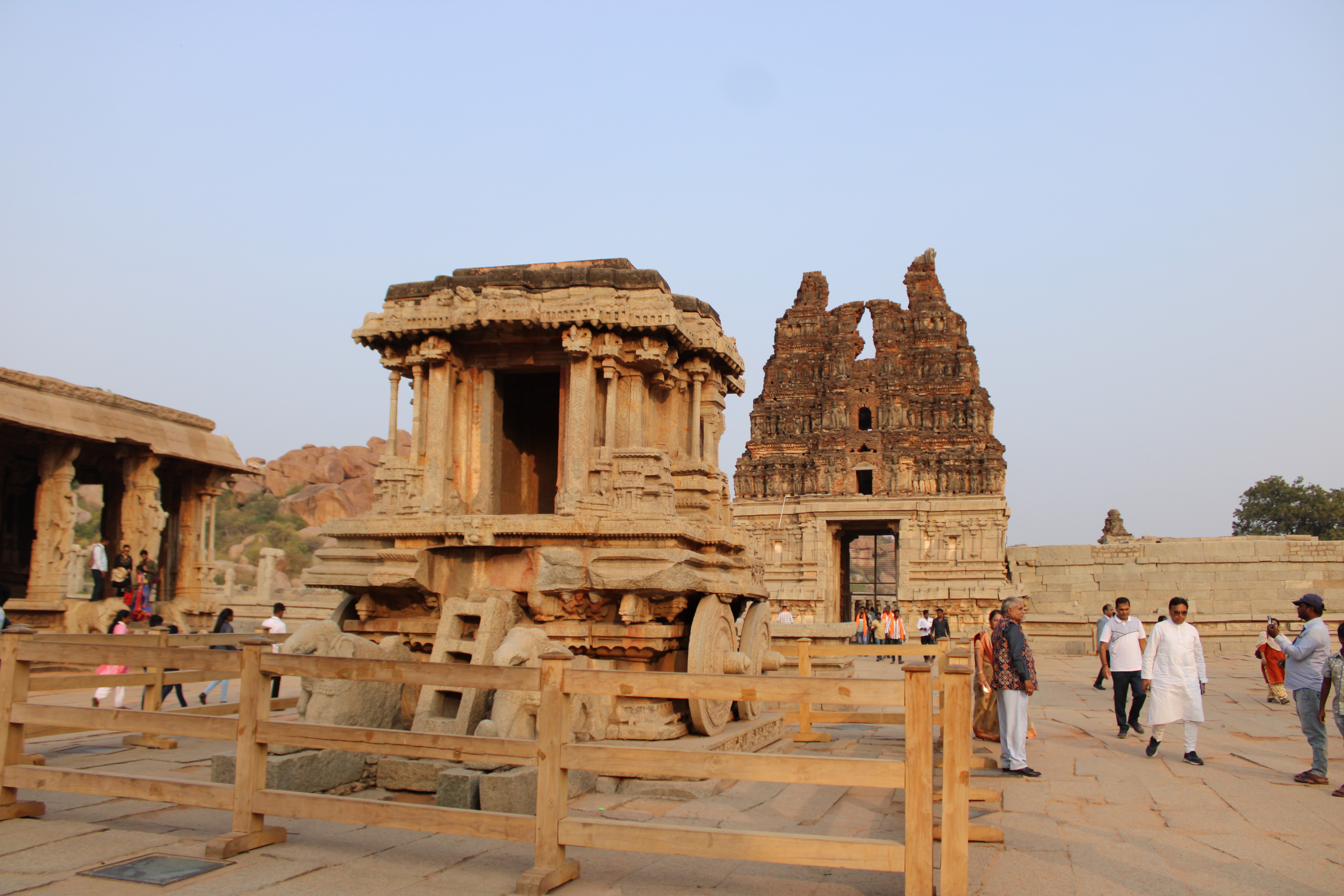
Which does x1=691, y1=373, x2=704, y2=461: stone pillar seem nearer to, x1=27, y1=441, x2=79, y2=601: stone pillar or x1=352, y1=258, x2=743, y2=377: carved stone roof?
x1=352, y1=258, x2=743, y2=377: carved stone roof

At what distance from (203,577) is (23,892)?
19825 mm

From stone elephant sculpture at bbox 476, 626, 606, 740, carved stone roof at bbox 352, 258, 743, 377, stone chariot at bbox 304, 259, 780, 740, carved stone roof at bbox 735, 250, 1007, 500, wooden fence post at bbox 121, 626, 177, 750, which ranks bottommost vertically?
wooden fence post at bbox 121, 626, 177, 750

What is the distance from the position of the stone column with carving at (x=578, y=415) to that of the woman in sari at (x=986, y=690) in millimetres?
3530

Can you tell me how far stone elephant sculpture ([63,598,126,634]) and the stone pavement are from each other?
7.42 metres

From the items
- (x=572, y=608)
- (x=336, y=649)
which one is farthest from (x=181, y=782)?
(x=572, y=608)

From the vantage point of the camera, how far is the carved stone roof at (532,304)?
7.74 metres

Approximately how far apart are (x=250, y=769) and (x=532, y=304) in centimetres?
440

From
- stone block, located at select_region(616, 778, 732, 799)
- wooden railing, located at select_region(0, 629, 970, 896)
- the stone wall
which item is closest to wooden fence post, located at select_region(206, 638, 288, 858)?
wooden railing, located at select_region(0, 629, 970, 896)

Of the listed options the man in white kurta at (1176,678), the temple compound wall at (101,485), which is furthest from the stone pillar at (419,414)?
the temple compound wall at (101,485)

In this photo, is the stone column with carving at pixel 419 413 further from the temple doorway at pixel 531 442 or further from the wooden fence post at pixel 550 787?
the wooden fence post at pixel 550 787

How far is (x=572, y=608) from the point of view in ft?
23.3

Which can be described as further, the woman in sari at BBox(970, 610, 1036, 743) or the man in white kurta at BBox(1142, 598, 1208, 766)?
the woman in sari at BBox(970, 610, 1036, 743)

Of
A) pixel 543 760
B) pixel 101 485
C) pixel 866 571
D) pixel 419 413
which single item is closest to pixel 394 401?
pixel 419 413

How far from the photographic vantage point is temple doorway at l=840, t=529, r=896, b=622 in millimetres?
31547
